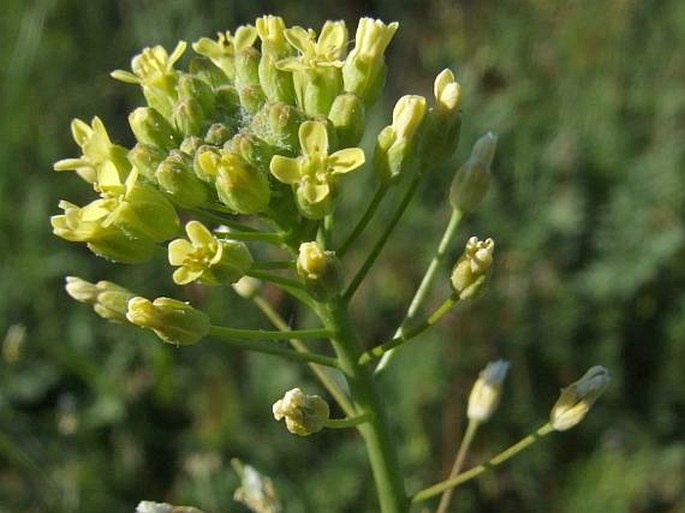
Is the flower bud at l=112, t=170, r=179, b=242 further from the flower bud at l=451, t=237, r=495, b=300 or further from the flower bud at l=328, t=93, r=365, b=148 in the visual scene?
the flower bud at l=451, t=237, r=495, b=300

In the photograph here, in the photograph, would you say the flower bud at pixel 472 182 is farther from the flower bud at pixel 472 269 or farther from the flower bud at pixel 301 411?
the flower bud at pixel 301 411

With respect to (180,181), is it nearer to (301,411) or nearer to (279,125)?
(279,125)

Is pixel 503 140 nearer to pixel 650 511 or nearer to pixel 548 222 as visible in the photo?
pixel 548 222

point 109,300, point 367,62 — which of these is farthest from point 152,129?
point 367,62

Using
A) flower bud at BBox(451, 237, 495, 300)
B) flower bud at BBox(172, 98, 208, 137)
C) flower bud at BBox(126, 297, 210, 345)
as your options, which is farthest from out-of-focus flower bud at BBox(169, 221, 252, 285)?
flower bud at BBox(451, 237, 495, 300)

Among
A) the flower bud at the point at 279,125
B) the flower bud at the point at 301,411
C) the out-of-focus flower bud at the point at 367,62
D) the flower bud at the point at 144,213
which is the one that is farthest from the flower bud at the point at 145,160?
A: the flower bud at the point at 301,411

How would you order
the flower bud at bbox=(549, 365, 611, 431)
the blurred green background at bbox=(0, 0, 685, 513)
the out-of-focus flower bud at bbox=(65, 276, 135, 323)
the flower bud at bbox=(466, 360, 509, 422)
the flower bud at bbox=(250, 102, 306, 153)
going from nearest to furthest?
1. the flower bud at bbox=(250, 102, 306, 153)
2. the out-of-focus flower bud at bbox=(65, 276, 135, 323)
3. the flower bud at bbox=(549, 365, 611, 431)
4. the flower bud at bbox=(466, 360, 509, 422)
5. the blurred green background at bbox=(0, 0, 685, 513)

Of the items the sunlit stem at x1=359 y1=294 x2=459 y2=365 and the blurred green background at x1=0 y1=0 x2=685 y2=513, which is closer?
the sunlit stem at x1=359 y1=294 x2=459 y2=365

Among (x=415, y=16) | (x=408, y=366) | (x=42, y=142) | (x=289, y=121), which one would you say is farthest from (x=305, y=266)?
(x=415, y=16)
